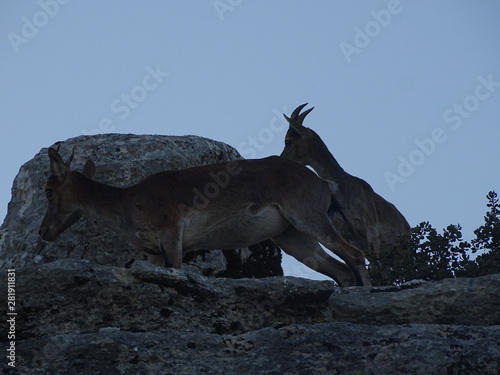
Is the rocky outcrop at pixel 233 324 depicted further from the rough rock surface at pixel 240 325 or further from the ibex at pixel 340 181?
the ibex at pixel 340 181

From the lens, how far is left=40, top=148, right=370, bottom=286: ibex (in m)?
11.4

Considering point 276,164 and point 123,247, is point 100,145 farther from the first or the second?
point 276,164

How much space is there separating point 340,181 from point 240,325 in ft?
25.8

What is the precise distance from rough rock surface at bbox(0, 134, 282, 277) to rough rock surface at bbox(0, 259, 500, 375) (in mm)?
3177

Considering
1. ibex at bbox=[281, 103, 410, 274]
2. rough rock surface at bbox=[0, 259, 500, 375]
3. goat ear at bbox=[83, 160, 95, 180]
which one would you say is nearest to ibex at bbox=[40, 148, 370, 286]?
goat ear at bbox=[83, 160, 95, 180]

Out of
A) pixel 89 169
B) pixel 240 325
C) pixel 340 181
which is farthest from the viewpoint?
pixel 340 181

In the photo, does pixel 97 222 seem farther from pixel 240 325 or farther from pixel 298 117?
pixel 298 117

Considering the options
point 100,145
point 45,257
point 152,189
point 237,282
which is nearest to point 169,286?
point 237,282

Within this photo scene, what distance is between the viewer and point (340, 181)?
52.7ft

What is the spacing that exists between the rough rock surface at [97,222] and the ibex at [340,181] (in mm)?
2265

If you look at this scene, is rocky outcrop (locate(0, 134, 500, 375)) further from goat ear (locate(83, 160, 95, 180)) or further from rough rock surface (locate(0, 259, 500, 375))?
goat ear (locate(83, 160, 95, 180))

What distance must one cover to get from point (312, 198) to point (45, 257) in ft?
11.1

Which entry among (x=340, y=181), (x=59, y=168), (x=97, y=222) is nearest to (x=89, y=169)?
(x=59, y=168)

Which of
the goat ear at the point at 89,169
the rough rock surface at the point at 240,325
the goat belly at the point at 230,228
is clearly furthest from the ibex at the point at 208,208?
the rough rock surface at the point at 240,325
